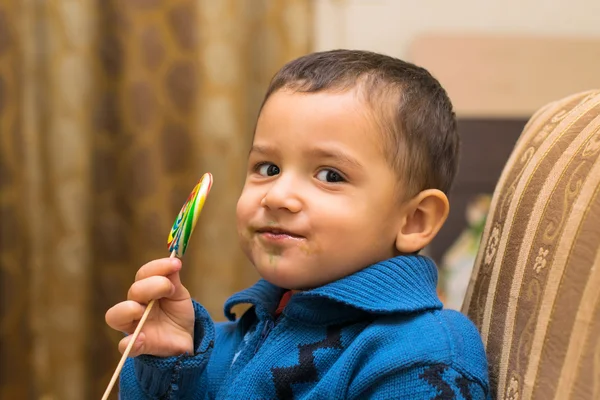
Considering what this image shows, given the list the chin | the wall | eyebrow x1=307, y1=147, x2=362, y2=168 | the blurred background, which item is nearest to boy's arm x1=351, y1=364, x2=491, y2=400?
the chin

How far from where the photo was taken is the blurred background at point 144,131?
2.50 meters

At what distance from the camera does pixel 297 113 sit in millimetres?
979

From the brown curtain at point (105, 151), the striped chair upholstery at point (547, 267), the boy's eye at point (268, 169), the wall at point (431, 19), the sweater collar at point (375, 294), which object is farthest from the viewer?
the wall at point (431, 19)

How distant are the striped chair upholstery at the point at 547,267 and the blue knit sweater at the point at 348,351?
0.06m

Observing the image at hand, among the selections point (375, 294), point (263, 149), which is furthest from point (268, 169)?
point (375, 294)

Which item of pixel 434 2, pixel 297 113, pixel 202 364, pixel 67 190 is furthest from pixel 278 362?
pixel 434 2

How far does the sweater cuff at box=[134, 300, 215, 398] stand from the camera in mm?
1012

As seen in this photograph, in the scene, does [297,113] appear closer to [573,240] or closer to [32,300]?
[573,240]

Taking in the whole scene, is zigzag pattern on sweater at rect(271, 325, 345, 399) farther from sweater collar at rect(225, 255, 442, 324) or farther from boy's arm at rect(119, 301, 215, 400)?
boy's arm at rect(119, 301, 215, 400)

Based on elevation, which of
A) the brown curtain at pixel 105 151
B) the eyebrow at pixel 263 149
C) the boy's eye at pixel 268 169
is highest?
the eyebrow at pixel 263 149

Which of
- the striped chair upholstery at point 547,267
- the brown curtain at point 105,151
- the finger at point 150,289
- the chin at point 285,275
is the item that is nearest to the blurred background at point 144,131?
the brown curtain at point 105,151

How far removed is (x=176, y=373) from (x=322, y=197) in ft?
1.11

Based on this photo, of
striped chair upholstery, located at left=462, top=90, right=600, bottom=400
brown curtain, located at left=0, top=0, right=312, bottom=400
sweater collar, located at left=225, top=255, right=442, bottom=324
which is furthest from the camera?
brown curtain, located at left=0, top=0, right=312, bottom=400

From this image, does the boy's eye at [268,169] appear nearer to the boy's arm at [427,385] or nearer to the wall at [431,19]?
the boy's arm at [427,385]
